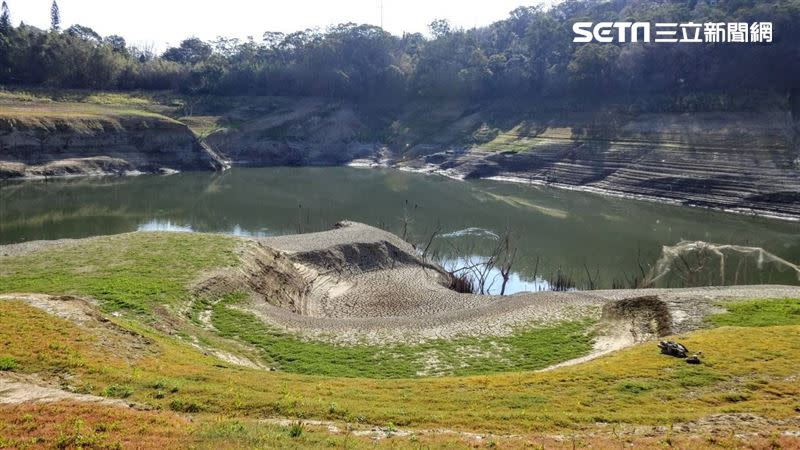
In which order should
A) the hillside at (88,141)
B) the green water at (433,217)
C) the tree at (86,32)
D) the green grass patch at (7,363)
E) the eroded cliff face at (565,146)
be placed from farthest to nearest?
→ 1. the tree at (86,32)
2. the hillside at (88,141)
3. the eroded cliff face at (565,146)
4. the green water at (433,217)
5. the green grass patch at (7,363)

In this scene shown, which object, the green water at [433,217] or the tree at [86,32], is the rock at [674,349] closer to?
the green water at [433,217]

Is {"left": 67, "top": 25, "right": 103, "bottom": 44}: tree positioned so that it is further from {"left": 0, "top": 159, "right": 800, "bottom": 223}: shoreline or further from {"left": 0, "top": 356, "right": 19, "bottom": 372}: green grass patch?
{"left": 0, "top": 356, "right": 19, "bottom": 372}: green grass patch

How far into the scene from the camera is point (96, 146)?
9944 cm

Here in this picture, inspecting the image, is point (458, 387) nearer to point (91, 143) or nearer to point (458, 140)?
point (91, 143)

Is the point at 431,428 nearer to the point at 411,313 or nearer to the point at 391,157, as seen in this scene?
the point at 411,313

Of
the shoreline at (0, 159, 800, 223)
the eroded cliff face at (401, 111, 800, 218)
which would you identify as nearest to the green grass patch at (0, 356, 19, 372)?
the shoreline at (0, 159, 800, 223)

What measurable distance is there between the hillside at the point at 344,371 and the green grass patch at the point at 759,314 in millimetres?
115

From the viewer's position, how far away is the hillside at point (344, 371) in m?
12.6

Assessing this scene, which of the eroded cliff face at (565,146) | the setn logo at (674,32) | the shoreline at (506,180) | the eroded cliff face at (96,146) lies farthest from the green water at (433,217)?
the setn logo at (674,32)

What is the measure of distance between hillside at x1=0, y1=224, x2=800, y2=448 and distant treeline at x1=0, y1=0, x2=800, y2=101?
8324 centimetres

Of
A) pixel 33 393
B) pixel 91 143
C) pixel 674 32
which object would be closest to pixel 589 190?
pixel 674 32

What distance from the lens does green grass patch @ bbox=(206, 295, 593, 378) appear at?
22.3 m

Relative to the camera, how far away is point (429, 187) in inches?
3907

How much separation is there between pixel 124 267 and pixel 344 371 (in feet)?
51.8
